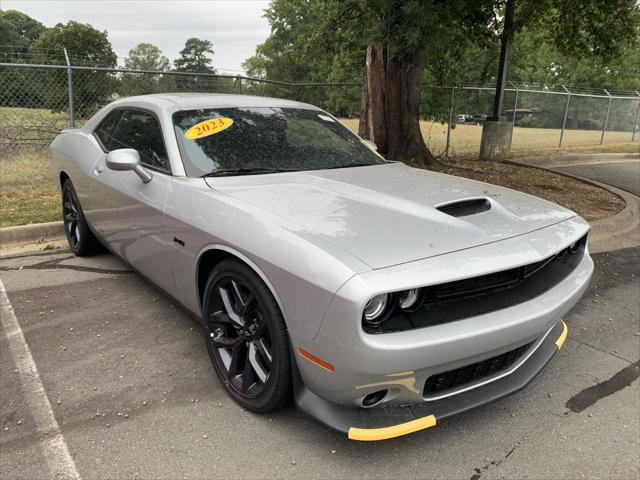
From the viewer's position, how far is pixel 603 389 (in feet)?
9.74

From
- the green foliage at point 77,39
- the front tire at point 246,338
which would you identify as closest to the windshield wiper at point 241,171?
the front tire at point 246,338

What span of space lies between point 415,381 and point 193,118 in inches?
89.8

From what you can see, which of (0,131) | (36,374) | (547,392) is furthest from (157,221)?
(0,131)

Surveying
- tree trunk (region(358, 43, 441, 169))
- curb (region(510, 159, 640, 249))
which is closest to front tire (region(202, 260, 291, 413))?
curb (region(510, 159, 640, 249))

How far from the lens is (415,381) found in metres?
2.10

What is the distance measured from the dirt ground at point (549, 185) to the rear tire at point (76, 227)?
575cm

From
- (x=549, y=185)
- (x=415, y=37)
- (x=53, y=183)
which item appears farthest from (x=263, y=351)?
(x=549, y=185)

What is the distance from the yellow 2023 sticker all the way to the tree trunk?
6.26 meters

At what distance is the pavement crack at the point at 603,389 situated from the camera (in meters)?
2.80

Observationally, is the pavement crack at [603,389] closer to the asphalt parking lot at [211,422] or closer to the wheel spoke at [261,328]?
the asphalt parking lot at [211,422]

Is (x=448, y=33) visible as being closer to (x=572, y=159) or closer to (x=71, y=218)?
(x=71, y=218)

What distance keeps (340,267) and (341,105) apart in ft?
49.1

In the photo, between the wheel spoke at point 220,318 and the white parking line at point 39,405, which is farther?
the wheel spoke at point 220,318

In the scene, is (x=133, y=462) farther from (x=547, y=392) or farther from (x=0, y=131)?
(x=0, y=131)
